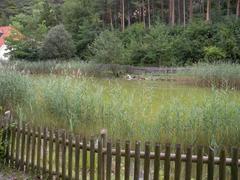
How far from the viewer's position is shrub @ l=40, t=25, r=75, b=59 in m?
38.0

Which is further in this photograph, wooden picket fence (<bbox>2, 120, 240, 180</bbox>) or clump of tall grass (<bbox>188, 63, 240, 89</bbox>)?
clump of tall grass (<bbox>188, 63, 240, 89</bbox>)

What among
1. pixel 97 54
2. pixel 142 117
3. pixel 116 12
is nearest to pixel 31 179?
pixel 142 117

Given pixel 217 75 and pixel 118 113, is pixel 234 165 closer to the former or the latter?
pixel 118 113

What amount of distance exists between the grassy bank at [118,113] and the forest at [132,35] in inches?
862

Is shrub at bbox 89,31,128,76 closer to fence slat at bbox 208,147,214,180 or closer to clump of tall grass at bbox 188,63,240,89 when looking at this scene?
clump of tall grass at bbox 188,63,240,89

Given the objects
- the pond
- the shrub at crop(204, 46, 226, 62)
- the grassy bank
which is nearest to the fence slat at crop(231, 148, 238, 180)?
the pond

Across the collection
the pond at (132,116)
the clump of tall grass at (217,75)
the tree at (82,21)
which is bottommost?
the clump of tall grass at (217,75)

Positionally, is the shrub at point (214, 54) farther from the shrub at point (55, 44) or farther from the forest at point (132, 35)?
the shrub at point (55, 44)

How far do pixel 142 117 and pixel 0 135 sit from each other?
3.09m

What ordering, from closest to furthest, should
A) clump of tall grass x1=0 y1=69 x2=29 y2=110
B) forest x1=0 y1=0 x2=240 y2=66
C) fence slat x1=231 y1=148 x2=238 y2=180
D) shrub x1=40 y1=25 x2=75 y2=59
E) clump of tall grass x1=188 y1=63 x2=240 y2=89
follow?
fence slat x1=231 y1=148 x2=238 y2=180
clump of tall grass x1=0 y1=69 x2=29 y2=110
clump of tall grass x1=188 y1=63 x2=240 y2=89
forest x1=0 y1=0 x2=240 y2=66
shrub x1=40 y1=25 x2=75 y2=59

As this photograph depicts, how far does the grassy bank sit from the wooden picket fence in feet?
4.04

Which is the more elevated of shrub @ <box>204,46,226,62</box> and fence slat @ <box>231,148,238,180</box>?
fence slat @ <box>231,148,238,180</box>

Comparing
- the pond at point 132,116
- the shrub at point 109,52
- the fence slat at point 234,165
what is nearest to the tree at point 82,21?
the shrub at point 109,52

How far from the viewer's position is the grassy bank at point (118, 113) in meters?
6.76
